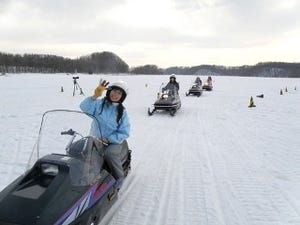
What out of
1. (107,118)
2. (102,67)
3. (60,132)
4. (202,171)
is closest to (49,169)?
(60,132)

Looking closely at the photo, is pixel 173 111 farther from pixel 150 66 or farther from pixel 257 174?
pixel 150 66

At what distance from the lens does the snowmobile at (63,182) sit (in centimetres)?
338

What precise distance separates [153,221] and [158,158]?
10.3 ft

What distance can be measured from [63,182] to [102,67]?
385 ft

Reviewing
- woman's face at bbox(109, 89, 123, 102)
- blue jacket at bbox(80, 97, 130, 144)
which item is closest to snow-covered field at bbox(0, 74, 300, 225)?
blue jacket at bbox(80, 97, 130, 144)

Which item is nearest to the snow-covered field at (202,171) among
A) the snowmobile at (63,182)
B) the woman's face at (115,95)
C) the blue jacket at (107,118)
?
the snowmobile at (63,182)

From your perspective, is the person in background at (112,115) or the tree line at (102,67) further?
the tree line at (102,67)

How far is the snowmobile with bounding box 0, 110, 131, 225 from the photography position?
338cm

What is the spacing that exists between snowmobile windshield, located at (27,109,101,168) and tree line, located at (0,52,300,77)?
8138 cm

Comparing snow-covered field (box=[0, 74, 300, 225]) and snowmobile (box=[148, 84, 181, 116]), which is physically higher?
snowmobile (box=[148, 84, 181, 116])

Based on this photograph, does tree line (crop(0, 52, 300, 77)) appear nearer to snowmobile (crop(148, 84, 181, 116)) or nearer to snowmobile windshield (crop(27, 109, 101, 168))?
snowmobile (crop(148, 84, 181, 116))

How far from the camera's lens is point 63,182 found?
3725 mm

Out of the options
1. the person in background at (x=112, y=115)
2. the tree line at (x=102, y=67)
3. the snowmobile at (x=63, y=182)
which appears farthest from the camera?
the tree line at (x=102, y=67)

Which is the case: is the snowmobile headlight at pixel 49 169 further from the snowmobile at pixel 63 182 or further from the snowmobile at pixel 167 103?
the snowmobile at pixel 167 103
